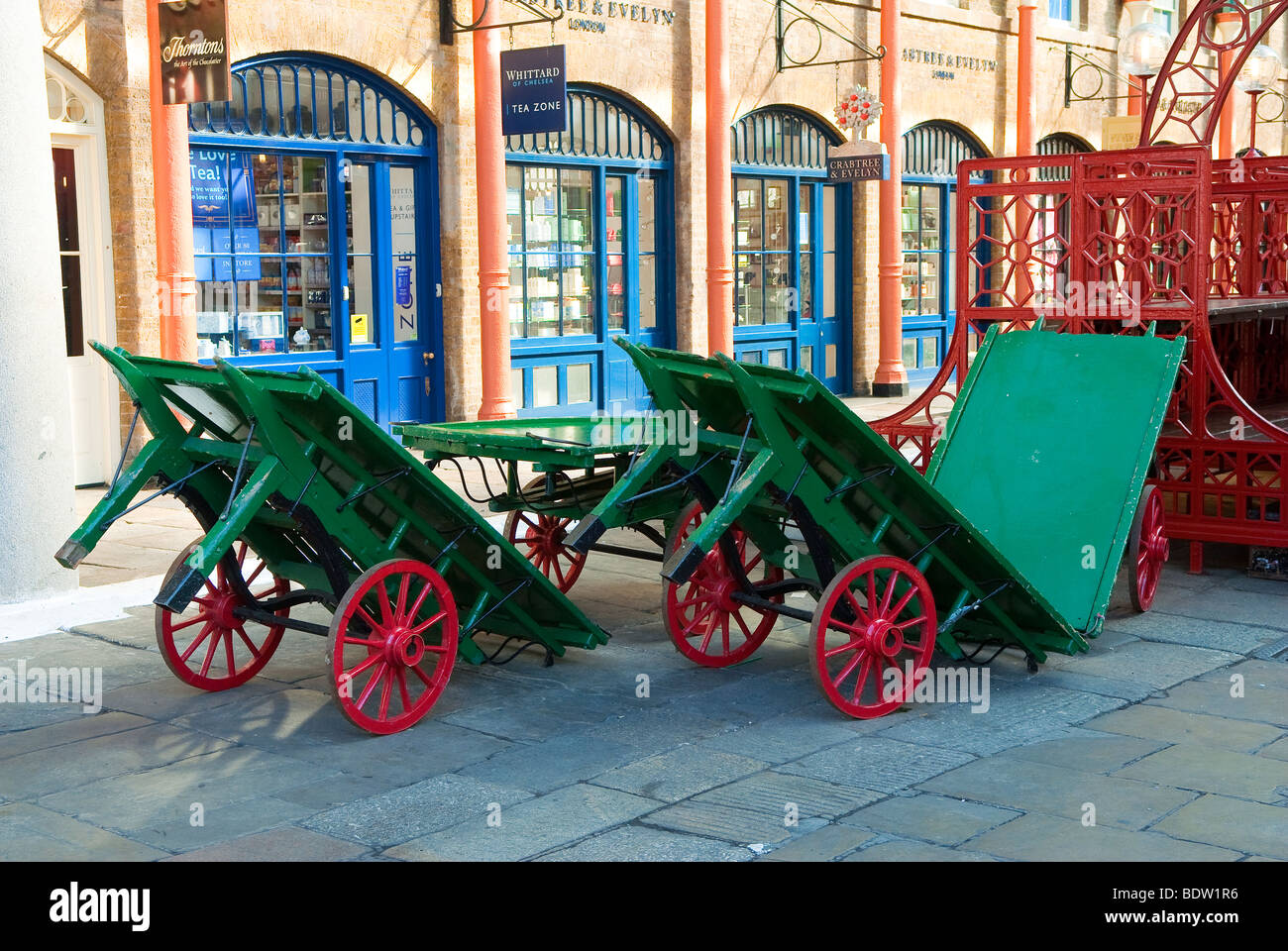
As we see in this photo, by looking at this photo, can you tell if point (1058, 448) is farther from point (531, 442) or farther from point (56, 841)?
point (56, 841)

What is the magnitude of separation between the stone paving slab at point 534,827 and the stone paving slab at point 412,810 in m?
0.06

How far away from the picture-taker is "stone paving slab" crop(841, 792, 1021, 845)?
4.78 m

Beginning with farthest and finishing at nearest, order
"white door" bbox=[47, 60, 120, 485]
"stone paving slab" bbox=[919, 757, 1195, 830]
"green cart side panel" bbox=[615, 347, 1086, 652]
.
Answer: "white door" bbox=[47, 60, 120, 485], "green cart side panel" bbox=[615, 347, 1086, 652], "stone paving slab" bbox=[919, 757, 1195, 830]

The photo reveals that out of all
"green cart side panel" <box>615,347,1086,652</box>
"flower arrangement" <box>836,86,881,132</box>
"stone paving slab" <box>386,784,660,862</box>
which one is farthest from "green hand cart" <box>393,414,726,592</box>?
"flower arrangement" <box>836,86,881,132</box>

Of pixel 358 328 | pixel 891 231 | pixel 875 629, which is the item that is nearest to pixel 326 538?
pixel 875 629

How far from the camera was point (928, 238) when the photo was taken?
19562 millimetres

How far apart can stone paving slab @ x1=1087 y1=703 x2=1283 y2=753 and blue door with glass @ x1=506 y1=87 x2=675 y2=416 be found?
882cm

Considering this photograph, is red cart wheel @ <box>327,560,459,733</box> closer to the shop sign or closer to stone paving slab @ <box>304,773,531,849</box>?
stone paving slab @ <box>304,773,531,849</box>

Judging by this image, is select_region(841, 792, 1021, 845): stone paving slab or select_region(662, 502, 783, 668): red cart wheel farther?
select_region(662, 502, 783, 668): red cart wheel

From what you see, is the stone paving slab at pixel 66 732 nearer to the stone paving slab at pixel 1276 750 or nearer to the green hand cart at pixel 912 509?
the green hand cart at pixel 912 509

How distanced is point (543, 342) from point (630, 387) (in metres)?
1.35

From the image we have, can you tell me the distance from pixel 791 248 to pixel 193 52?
28.5 ft

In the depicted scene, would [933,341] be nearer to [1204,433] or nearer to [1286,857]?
[1204,433]

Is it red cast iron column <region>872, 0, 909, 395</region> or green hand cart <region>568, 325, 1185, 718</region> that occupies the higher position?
red cast iron column <region>872, 0, 909, 395</region>
